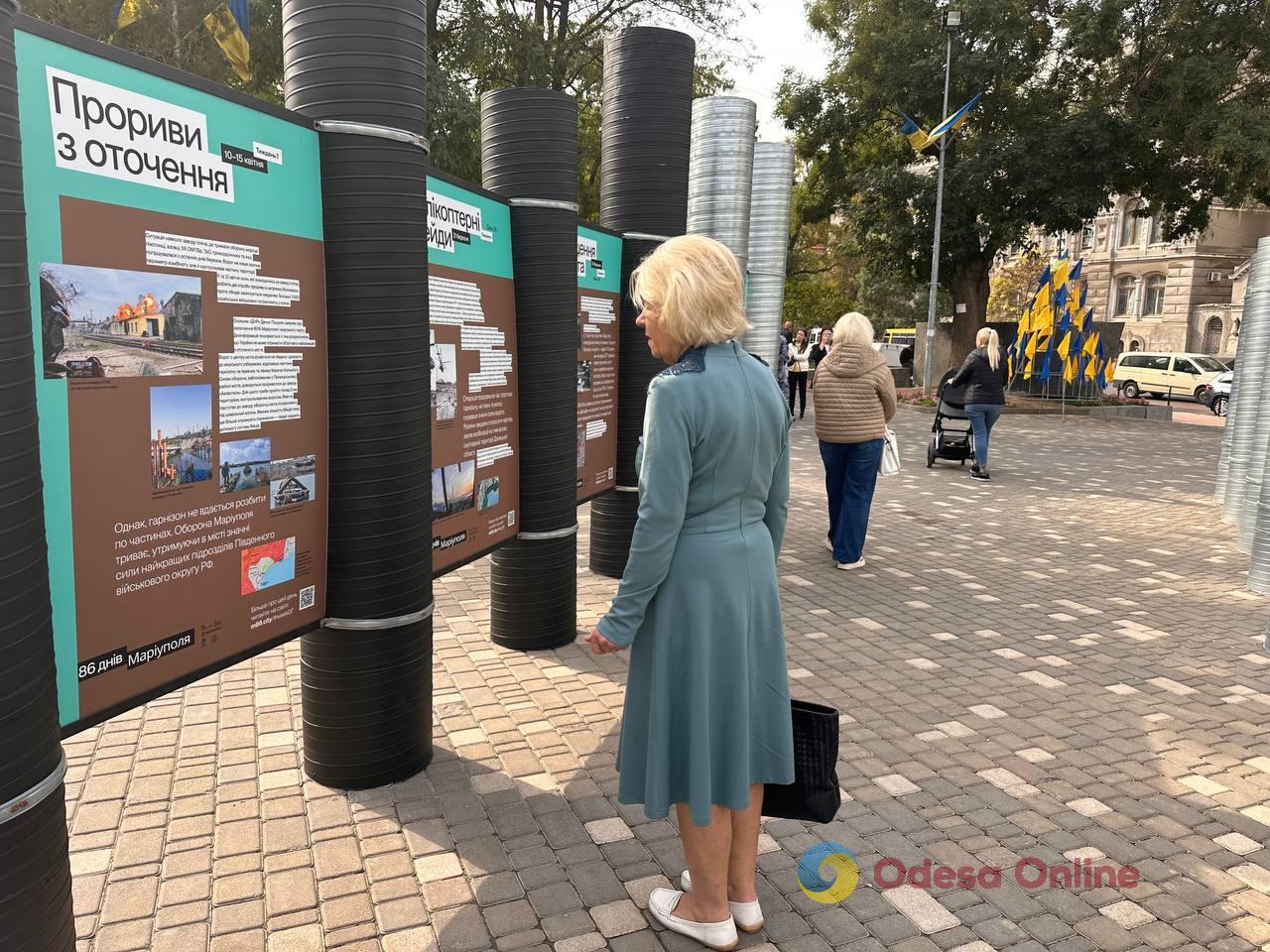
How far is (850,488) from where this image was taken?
24.4ft

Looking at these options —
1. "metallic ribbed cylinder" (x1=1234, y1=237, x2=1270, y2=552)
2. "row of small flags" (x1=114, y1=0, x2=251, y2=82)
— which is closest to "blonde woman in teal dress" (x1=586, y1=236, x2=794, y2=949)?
"metallic ribbed cylinder" (x1=1234, y1=237, x2=1270, y2=552)

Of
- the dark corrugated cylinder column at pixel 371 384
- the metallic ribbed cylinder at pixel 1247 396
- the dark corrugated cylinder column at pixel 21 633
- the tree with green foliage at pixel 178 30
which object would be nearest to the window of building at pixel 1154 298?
the metallic ribbed cylinder at pixel 1247 396

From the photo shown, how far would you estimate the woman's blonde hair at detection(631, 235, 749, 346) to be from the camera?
8.32 ft

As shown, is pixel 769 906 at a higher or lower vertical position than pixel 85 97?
lower

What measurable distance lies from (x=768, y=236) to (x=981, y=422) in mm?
5056

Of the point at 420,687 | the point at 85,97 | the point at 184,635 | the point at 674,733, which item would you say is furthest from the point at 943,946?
the point at 85,97

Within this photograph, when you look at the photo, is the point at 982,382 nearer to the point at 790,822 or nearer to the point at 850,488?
the point at 850,488

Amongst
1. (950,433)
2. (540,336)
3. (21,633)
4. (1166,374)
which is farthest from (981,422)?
(1166,374)

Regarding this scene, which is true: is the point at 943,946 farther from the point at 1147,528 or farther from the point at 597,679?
the point at 1147,528

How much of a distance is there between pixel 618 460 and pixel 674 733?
4.13 metres

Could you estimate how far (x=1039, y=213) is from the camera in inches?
942

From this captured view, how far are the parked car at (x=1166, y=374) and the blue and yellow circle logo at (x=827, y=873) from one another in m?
32.2

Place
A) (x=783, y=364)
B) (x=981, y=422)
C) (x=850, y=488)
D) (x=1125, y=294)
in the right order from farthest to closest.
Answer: (x=1125, y=294) → (x=783, y=364) → (x=981, y=422) → (x=850, y=488)

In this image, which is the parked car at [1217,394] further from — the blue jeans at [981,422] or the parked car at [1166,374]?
the blue jeans at [981,422]
